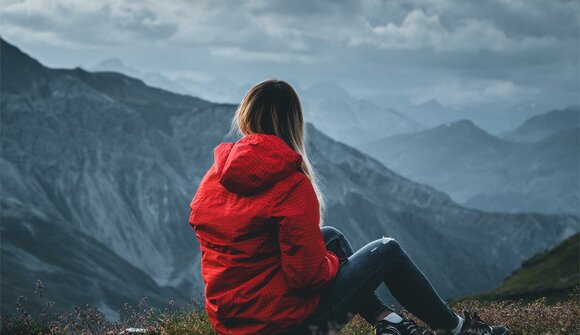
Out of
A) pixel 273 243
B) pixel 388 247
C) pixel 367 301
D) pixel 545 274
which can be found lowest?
pixel 545 274

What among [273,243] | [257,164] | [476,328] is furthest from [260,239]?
→ [476,328]

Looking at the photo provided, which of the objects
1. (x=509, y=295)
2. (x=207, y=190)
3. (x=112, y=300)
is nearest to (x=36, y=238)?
(x=112, y=300)

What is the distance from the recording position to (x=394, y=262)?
655 cm

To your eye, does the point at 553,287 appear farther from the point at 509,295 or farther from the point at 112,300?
the point at 112,300

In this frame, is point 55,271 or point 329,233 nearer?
point 329,233

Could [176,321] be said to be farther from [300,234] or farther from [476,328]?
[476,328]

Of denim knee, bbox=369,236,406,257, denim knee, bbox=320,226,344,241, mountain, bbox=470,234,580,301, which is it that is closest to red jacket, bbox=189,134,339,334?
denim knee, bbox=369,236,406,257

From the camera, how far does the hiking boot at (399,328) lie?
6.54 metres

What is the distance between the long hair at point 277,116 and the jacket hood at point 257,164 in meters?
0.30

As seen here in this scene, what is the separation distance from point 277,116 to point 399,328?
2649 mm

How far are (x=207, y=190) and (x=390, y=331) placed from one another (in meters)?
2.49

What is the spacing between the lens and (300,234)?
5410 millimetres

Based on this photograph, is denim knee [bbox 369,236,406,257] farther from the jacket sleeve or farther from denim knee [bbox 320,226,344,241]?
the jacket sleeve

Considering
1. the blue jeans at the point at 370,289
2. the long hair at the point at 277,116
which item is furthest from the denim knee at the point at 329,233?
the long hair at the point at 277,116
